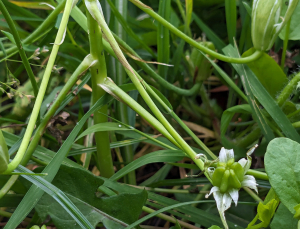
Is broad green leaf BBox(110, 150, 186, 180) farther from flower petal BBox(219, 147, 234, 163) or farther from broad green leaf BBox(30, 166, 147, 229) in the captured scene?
flower petal BBox(219, 147, 234, 163)

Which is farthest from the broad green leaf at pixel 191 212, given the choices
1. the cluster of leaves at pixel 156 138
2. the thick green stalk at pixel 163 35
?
the thick green stalk at pixel 163 35

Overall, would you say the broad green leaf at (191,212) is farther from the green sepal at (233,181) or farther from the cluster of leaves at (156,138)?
the green sepal at (233,181)

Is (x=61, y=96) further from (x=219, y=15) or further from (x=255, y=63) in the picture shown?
(x=219, y=15)

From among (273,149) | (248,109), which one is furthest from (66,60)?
(273,149)

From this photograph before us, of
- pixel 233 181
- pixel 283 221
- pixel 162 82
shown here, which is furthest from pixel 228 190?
pixel 162 82

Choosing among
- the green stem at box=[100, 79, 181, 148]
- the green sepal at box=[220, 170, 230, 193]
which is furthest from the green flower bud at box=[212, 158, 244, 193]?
the green stem at box=[100, 79, 181, 148]
